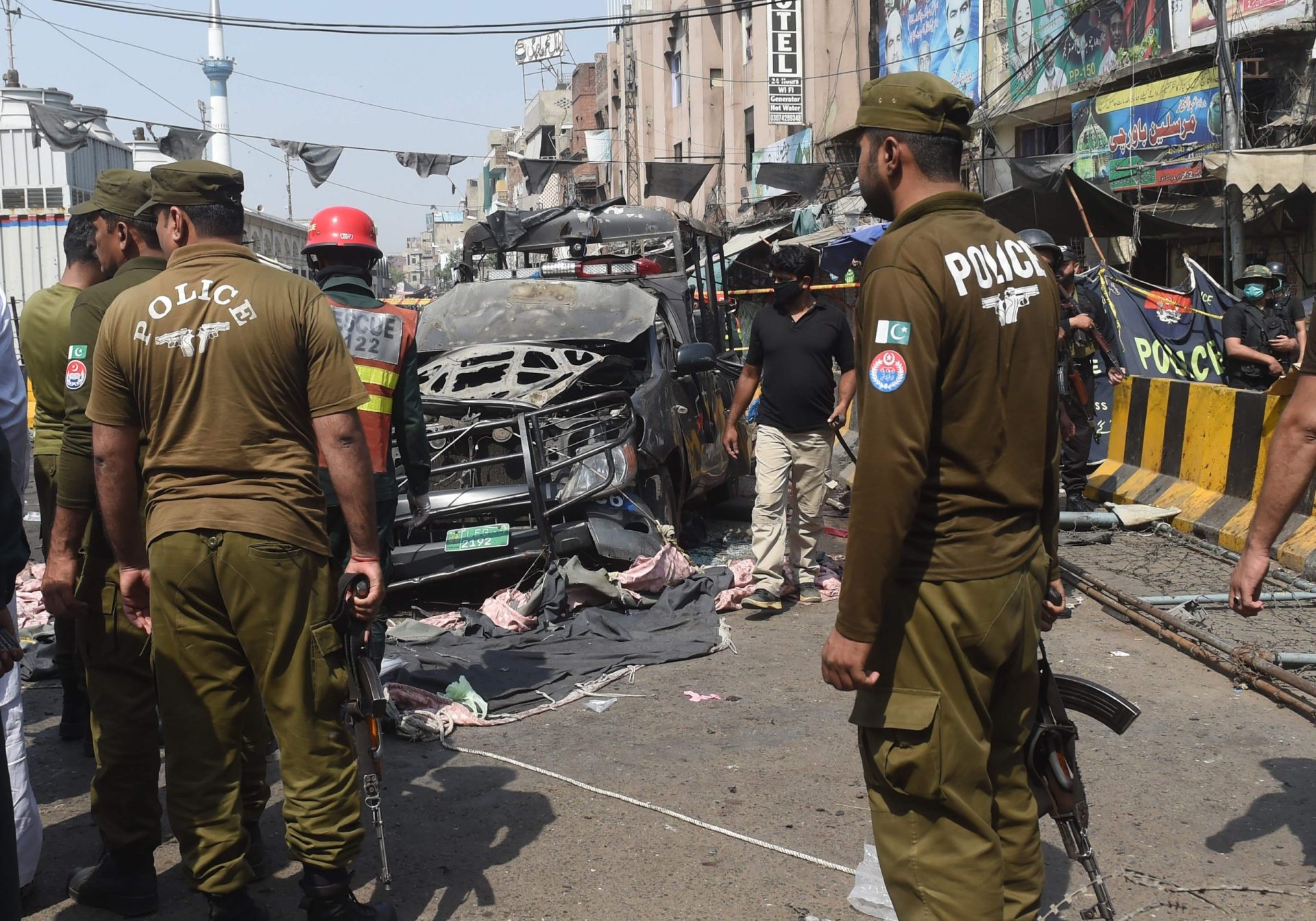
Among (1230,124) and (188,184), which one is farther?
(1230,124)

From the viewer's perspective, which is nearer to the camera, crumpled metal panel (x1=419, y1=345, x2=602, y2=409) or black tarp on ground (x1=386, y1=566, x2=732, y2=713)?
black tarp on ground (x1=386, y1=566, x2=732, y2=713)

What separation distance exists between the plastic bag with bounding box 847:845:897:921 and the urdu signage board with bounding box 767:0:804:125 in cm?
2850

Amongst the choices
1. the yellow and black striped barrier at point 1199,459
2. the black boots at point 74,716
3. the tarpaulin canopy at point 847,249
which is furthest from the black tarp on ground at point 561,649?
the tarpaulin canopy at point 847,249

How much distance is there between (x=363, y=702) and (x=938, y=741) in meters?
1.67

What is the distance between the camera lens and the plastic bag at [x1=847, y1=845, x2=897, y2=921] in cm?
336

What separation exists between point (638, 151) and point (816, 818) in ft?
164

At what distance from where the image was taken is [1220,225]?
14.7m

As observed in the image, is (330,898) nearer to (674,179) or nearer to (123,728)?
(123,728)

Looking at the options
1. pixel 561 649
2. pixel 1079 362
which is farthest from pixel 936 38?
pixel 561 649

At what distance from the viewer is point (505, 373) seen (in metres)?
8.02

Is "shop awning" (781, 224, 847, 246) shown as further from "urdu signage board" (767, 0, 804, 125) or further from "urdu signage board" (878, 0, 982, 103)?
"urdu signage board" (767, 0, 804, 125)

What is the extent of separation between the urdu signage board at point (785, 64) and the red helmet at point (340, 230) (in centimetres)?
2728

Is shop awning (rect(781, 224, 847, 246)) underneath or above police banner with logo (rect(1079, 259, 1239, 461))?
above

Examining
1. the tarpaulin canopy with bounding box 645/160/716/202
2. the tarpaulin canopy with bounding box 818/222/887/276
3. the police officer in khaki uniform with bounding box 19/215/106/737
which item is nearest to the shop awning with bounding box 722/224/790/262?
the tarpaulin canopy with bounding box 645/160/716/202
